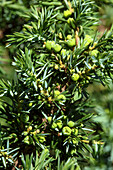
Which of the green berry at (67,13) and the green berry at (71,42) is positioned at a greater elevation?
the green berry at (67,13)

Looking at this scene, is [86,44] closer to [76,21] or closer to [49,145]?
[76,21]

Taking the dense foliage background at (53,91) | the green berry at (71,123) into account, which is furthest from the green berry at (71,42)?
the green berry at (71,123)

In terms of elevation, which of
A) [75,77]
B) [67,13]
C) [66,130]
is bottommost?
[66,130]

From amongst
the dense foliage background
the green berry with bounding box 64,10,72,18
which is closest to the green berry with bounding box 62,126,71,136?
the dense foliage background

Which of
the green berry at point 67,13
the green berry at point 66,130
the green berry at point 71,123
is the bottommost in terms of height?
the green berry at point 66,130

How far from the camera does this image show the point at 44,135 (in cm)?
46

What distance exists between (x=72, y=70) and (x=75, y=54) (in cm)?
3

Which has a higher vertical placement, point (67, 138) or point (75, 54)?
point (75, 54)

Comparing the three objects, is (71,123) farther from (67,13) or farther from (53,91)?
(67,13)

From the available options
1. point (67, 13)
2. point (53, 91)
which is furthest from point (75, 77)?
point (67, 13)

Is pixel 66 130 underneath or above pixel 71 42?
underneath

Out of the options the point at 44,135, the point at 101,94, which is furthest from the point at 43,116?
the point at 101,94

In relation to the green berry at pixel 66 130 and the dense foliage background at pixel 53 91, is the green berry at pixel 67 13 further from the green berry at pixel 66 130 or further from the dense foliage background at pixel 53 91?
the green berry at pixel 66 130

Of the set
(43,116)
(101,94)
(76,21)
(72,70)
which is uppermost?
(76,21)
